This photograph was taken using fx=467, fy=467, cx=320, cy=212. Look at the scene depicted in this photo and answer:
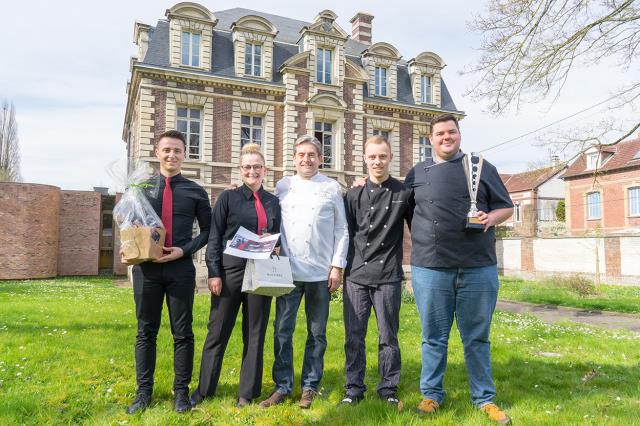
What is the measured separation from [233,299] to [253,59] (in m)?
17.7

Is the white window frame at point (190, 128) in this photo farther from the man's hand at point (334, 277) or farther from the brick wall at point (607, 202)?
the brick wall at point (607, 202)

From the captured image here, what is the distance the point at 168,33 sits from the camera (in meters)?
19.1

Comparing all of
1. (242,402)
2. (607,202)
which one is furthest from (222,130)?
(607,202)

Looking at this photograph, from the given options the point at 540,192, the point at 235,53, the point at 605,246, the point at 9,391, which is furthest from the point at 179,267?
the point at 540,192

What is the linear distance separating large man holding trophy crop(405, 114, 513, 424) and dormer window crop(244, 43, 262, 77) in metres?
17.3

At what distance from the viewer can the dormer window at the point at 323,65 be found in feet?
68.3

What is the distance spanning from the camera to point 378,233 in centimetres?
414

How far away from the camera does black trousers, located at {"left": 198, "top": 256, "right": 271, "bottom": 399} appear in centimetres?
406

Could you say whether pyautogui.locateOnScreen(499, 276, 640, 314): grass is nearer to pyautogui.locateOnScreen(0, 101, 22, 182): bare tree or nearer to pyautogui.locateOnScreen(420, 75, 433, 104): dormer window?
pyautogui.locateOnScreen(420, 75, 433, 104): dormer window

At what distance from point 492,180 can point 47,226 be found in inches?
814

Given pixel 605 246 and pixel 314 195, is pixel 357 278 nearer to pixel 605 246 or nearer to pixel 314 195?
pixel 314 195

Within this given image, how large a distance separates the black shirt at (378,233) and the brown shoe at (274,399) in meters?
1.18

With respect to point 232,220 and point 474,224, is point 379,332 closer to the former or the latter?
point 474,224

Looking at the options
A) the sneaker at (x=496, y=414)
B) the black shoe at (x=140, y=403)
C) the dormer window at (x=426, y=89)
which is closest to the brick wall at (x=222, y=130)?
the dormer window at (x=426, y=89)
